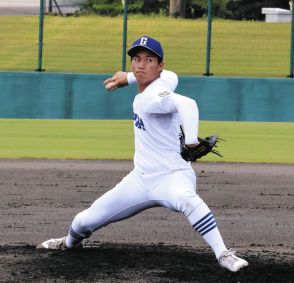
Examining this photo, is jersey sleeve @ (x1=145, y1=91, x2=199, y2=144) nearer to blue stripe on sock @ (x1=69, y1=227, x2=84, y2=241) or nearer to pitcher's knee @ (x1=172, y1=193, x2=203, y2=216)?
pitcher's knee @ (x1=172, y1=193, x2=203, y2=216)

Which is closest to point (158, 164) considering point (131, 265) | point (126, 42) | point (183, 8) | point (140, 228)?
point (131, 265)

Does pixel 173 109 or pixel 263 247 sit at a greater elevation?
pixel 173 109

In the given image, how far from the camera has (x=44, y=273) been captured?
741 cm

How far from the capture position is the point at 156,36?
2827 cm

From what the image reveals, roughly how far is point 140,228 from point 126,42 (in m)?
15.6

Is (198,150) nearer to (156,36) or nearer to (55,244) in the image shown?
(55,244)

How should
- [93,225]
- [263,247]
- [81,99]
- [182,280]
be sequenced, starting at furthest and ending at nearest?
[81,99] → [263,247] → [93,225] → [182,280]

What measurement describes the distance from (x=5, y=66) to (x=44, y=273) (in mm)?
19726

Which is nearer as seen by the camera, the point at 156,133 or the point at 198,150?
the point at 198,150

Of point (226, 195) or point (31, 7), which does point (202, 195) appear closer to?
point (226, 195)

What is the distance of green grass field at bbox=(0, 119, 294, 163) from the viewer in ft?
53.9

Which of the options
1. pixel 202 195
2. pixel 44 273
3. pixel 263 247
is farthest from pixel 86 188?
pixel 44 273

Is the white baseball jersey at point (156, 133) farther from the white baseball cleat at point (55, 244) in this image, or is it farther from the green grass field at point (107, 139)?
the green grass field at point (107, 139)

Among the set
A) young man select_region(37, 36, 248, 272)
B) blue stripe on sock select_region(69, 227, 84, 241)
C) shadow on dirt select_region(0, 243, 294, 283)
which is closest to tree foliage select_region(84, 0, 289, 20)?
shadow on dirt select_region(0, 243, 294, 283)
